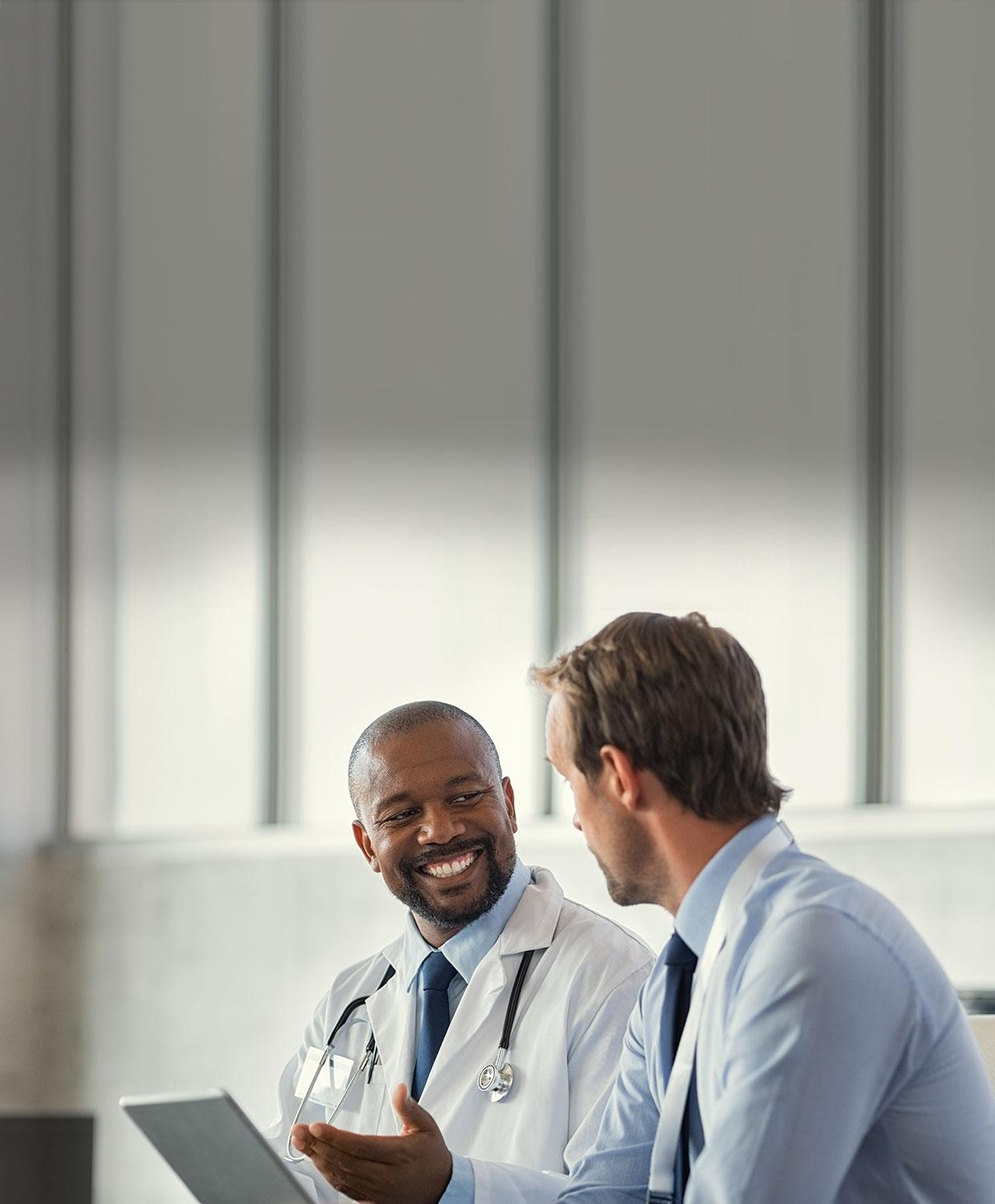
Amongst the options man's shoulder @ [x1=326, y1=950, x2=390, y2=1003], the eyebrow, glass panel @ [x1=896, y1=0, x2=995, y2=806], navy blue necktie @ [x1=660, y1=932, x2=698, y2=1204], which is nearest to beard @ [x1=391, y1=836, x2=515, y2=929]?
the eyebrow

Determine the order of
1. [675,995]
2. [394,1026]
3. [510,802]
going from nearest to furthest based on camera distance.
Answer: [675,995]
[394,1026]
[510,802]

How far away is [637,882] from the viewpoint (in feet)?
5.41

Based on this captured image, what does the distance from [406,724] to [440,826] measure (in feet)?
0.65

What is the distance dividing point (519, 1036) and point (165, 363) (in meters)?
2.73

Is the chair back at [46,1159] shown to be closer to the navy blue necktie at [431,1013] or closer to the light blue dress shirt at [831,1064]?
the navy blue necktie at [431,1013]

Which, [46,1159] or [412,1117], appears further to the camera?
[46,1159]

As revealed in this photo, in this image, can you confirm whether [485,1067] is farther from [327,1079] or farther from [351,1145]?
[351,1145]

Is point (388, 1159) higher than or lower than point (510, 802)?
lower

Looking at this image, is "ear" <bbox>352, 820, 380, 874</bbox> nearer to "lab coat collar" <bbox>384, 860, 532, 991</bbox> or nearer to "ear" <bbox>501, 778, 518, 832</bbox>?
"lab coat collar" <bbox>384, 860, 532, 991</bbox>

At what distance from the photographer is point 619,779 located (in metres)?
1.60

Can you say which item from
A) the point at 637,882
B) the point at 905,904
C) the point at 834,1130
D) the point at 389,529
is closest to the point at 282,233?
the point at 389,529

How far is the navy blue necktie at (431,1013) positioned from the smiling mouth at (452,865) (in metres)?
0.15

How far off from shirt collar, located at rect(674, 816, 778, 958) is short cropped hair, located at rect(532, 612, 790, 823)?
0.08 feet

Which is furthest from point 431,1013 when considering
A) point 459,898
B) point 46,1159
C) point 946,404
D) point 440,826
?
point 946,404
